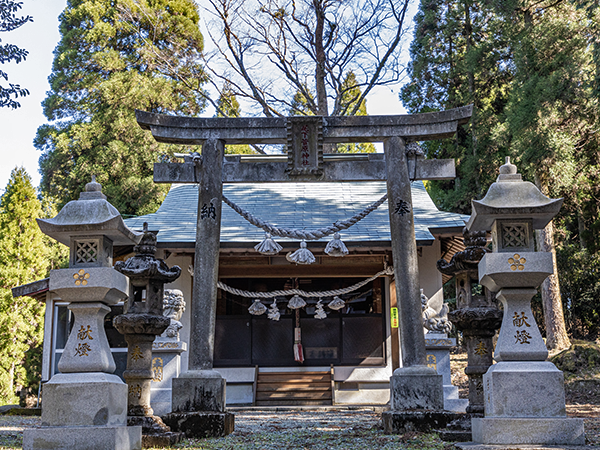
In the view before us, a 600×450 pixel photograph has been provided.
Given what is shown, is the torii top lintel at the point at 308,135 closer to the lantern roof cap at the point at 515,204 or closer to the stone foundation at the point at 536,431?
the lantern roof cap at the point at 515,204

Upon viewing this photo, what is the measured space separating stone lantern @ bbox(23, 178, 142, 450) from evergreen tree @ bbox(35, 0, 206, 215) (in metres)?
16.3

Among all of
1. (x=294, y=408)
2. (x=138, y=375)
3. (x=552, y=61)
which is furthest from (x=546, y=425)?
(x=552, y=61)

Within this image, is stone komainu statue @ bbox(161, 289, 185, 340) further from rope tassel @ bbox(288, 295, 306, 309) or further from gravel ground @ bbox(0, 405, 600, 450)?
rope tassel @ bbox(288, 295, 306, 309)

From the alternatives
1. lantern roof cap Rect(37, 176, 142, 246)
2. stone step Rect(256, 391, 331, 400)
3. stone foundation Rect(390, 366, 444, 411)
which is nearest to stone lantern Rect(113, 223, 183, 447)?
lantern roof cap Rect(37, 176, 142, 246)

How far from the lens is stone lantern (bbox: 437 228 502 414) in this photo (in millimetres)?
6734

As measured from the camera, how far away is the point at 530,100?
53.3 feet

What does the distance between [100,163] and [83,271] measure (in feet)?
58.6

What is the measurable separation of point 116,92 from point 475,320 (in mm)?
19894

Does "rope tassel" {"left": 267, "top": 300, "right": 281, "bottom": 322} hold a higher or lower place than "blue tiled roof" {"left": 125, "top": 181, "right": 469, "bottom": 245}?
lower

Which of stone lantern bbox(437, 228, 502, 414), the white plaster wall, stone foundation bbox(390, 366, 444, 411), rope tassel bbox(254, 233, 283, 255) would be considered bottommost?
the white plaster wall

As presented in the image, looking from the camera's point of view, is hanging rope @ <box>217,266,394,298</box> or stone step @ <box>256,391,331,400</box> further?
stone step @ <box>256,391,331,400</box>

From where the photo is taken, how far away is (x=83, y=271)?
5707mm

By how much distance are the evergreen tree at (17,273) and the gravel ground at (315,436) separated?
10452 mm

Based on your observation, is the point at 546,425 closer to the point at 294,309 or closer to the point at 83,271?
the point at 83,271
